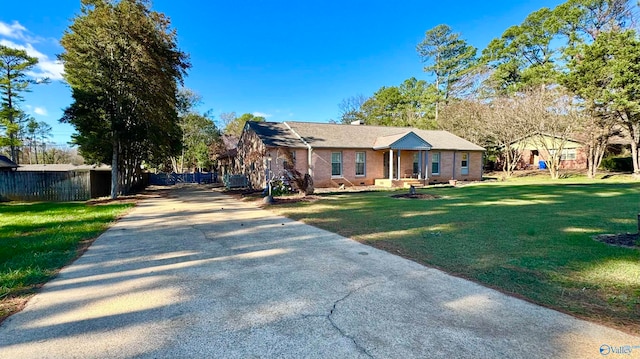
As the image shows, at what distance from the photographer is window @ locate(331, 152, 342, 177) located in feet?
65.1

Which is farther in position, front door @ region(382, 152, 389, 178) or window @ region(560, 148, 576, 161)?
window @ region(560, 148, 576, 161)

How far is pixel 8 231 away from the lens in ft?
25.6

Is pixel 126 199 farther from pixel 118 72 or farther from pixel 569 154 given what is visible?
pixel 569 154

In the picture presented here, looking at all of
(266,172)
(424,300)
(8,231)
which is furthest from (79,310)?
(266,172)

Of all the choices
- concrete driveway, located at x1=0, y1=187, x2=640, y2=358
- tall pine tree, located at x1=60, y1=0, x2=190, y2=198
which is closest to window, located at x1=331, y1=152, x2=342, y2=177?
tall pine tree, located at x1=60, y1=0, x2=190, y2=198

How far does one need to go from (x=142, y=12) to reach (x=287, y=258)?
15.9 meters

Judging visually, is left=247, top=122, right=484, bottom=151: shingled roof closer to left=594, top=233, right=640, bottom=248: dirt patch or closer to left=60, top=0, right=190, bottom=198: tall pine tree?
left=60, top=0, right=190, bottom=198: tall pine tree

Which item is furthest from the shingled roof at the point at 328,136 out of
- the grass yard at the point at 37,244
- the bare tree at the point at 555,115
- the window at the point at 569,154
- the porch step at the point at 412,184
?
the window at the point at 569,154

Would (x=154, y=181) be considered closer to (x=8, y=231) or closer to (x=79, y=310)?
(x=8, y=231)

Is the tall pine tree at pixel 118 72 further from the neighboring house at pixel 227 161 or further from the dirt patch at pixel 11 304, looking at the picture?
the dirt patch at pixel 11 304

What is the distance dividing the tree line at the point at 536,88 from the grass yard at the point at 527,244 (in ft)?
48.4

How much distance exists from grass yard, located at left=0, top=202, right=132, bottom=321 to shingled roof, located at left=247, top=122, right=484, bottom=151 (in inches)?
402

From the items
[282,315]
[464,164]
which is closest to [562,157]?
[464,164]

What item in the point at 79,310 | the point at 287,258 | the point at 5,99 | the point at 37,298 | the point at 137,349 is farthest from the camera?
the point at 5,99
